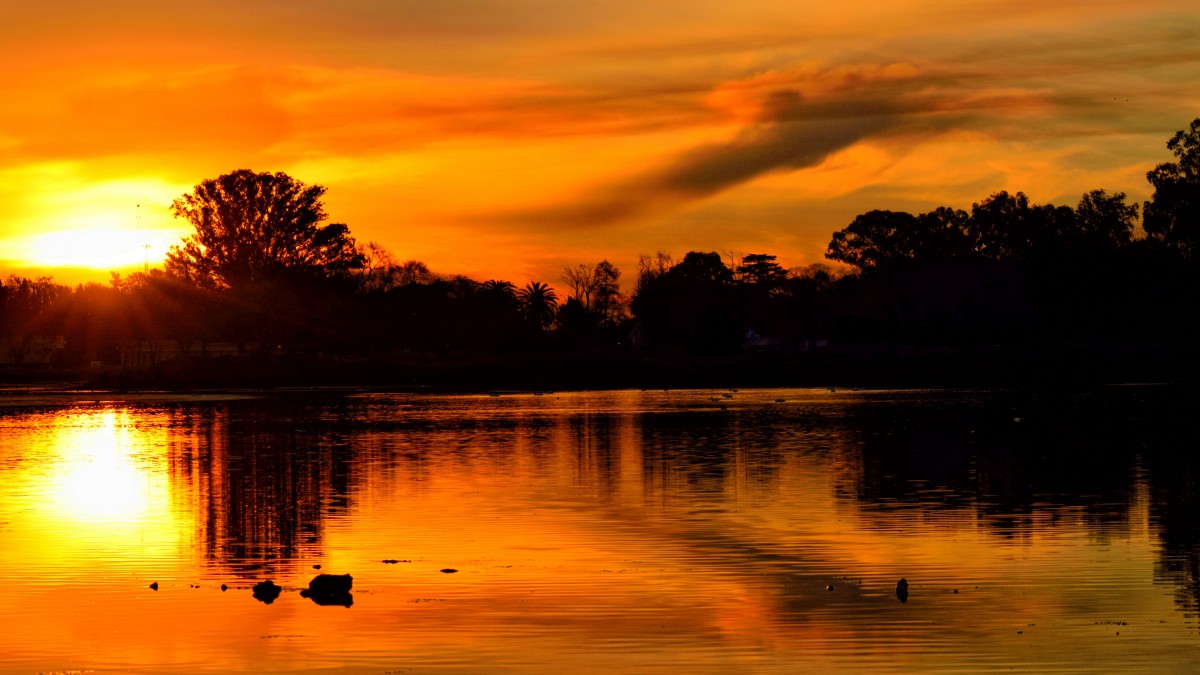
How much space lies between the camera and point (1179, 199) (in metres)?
118

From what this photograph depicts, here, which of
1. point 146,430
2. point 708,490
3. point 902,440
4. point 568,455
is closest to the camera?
point 708,490

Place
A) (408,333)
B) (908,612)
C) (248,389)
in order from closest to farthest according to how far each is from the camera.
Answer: (908,612) < (248,389) < (408,333)

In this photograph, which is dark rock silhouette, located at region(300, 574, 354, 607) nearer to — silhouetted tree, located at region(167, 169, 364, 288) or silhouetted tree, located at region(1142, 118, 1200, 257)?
silhouetted tree, located at region(1142, 118, 1200, 257)

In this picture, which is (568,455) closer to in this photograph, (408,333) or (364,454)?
(364,454)

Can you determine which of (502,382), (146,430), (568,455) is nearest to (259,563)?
(568,455)

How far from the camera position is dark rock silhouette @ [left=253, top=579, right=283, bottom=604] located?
21633mm

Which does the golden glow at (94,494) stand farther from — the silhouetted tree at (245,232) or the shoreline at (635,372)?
the silhouetted tree at (245,232)

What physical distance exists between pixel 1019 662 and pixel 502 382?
131372mm

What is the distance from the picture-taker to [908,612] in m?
20.2

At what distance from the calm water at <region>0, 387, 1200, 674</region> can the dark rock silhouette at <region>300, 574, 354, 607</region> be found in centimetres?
29

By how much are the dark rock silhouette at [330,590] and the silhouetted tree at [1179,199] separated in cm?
10870

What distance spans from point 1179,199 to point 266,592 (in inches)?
4326

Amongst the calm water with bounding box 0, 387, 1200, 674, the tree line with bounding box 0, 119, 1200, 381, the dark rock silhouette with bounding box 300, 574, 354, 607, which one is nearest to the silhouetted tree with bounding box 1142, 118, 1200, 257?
the tree line with bounding box 0, 119, 1200, 381

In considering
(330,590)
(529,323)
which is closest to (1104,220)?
(529,323)
